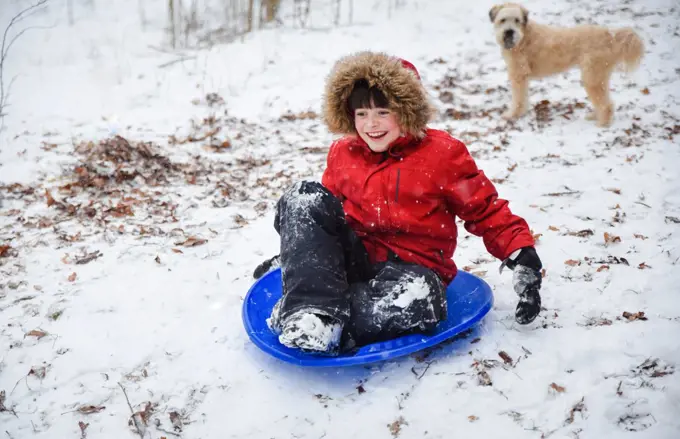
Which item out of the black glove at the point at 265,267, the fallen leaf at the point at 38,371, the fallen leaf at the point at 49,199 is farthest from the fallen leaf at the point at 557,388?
the fallen leaf at the point at 49,199

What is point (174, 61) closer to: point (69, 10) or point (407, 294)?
point (69, 10)

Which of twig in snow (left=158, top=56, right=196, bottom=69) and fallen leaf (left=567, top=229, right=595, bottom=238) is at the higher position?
twig in snow (left=158, top=56, right=196, bottom=69)

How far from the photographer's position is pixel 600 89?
548 centimetres

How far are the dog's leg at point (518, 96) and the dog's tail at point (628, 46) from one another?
100 cm

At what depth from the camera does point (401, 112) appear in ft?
7.54

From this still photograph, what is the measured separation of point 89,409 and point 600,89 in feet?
18.9

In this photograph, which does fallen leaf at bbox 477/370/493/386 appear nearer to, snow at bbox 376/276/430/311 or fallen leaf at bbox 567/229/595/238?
snow at bbox 376/276/430/311

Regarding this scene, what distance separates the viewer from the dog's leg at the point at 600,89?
5496 mm

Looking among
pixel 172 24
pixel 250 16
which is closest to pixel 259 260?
pixel 172 24

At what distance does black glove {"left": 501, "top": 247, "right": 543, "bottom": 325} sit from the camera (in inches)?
86.7

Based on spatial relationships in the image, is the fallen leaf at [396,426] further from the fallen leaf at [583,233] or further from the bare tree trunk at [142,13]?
the bare tree trunk at [142,13]

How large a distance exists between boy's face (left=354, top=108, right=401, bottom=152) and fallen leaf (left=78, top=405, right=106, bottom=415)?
1713 mm

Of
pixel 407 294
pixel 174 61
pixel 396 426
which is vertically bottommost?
pixel 396 426

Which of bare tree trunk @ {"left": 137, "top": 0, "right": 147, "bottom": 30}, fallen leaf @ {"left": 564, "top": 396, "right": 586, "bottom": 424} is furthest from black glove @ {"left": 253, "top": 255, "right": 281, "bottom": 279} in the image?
bare tree trunk @ {"left": 137, "top": 0, "right": 147, "bottom": 30}
